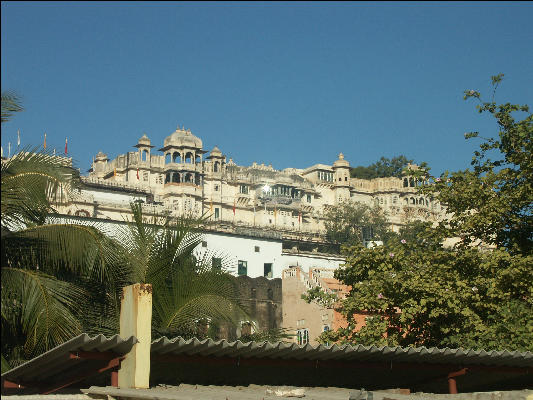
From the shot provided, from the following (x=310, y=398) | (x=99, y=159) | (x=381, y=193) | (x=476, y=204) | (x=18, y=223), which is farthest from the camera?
(x=381, y=193)

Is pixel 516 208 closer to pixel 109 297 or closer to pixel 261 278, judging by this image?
pixel 109 297

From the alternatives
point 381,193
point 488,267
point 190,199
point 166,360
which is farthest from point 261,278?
point 381,193

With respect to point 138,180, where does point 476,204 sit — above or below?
below

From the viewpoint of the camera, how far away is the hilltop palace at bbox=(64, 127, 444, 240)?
90188 millimetres

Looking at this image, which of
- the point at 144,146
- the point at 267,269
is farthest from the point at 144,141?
the point at 267,269

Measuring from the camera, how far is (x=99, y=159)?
316 ft

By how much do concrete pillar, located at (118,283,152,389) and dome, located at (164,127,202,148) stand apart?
273ft

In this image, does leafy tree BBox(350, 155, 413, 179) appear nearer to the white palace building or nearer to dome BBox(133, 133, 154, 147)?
the white palace building

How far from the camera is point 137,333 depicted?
10016 mm

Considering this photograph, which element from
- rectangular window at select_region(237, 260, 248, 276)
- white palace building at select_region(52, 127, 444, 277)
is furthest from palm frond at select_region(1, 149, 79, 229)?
white palace building at select_region(52, 127, 444, 277)

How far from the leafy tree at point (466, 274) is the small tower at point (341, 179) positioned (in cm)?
8415

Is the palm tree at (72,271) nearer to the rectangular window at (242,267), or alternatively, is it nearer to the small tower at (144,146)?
the rectangular window at (242,267)

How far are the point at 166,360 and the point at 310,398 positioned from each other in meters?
1.91

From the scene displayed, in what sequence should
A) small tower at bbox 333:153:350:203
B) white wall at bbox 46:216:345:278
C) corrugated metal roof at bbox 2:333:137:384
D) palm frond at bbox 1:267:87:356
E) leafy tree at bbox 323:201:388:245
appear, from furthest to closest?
small tower at bbox 333:153:350:203 < leafy tree at bbox 323:201:388:245 < white wall at bbox 46:216:345:278 < palm frond at bbox 1:267:87:356 < corrugated metal roof at bbox 2:333:137:384
